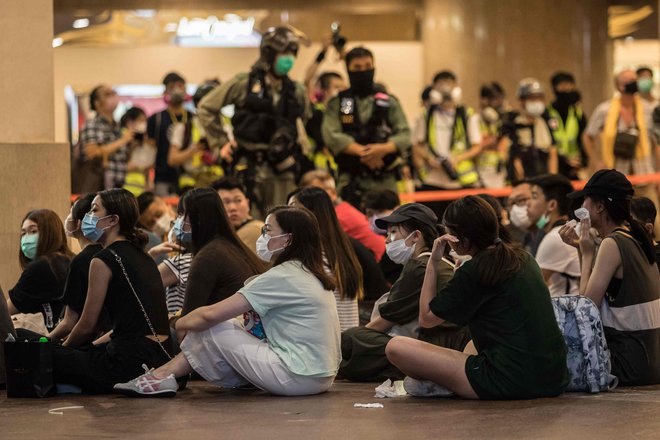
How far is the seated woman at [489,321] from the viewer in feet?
23.4

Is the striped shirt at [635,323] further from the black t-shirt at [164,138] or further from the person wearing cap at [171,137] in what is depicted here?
the black t-shirt at [164,138]

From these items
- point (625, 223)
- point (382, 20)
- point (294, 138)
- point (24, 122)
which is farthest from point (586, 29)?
point (625, 223)

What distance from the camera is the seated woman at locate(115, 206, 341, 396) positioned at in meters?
7.45

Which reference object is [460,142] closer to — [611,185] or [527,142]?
[527,142]

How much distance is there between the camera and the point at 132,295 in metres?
7.75

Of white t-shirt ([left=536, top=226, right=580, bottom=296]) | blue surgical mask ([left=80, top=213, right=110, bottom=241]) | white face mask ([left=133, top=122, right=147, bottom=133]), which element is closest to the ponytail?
white t-shirt ([left=536, top=226, right=580, bottom=296])

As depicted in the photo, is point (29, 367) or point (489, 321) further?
point (29, 367)

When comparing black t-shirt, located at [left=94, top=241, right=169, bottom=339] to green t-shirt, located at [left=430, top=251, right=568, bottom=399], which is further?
black t-shirt, located at [left=94, top=241, right=169, bottom=339]

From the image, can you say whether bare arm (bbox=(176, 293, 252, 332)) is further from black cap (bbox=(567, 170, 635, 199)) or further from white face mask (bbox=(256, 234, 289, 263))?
black cap (bbox=(567, 170, 635, 199))

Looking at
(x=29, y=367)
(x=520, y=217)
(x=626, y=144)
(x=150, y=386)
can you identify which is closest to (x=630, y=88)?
(x=626, y=144)

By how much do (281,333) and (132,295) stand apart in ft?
2.71

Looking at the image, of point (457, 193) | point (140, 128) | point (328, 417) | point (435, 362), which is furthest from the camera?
point (140, 128)

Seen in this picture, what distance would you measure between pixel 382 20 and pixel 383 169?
921 cm

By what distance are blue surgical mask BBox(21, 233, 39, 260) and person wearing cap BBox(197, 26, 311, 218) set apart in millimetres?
2901
